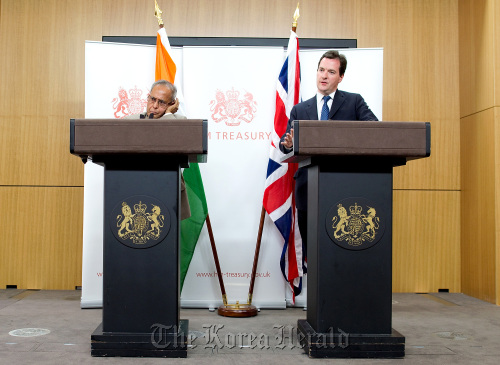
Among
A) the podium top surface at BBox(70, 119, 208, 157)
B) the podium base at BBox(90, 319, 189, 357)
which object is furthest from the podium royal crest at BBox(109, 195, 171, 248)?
the podium base at BBox(90, 319, 189, 357)

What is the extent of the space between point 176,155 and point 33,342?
127cm

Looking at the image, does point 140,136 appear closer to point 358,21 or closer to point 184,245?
point 184,245

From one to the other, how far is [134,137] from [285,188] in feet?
5.26

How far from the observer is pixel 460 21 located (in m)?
4.64

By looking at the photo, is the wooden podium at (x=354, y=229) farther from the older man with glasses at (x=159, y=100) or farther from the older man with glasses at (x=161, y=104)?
the older man with glasses at (x=159, y=100)

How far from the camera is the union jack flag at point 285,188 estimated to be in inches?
149

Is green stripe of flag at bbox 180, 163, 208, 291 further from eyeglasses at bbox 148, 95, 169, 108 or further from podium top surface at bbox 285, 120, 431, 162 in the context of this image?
podium top surface at bbox 285, 120, 431, 162

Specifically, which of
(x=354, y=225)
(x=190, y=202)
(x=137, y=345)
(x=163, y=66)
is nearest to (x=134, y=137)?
(x=137, y=345)

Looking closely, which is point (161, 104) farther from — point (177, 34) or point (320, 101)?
point (177, 34)

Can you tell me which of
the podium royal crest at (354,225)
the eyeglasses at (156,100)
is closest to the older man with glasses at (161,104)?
the eyeglasses at (156,100)

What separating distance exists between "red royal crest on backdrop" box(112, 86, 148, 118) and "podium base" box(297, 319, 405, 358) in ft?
7.36

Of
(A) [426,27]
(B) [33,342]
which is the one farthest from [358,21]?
(B) [33,342]

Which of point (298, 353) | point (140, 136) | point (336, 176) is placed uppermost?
point (140, 136)

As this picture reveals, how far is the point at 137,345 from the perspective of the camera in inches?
97.7
